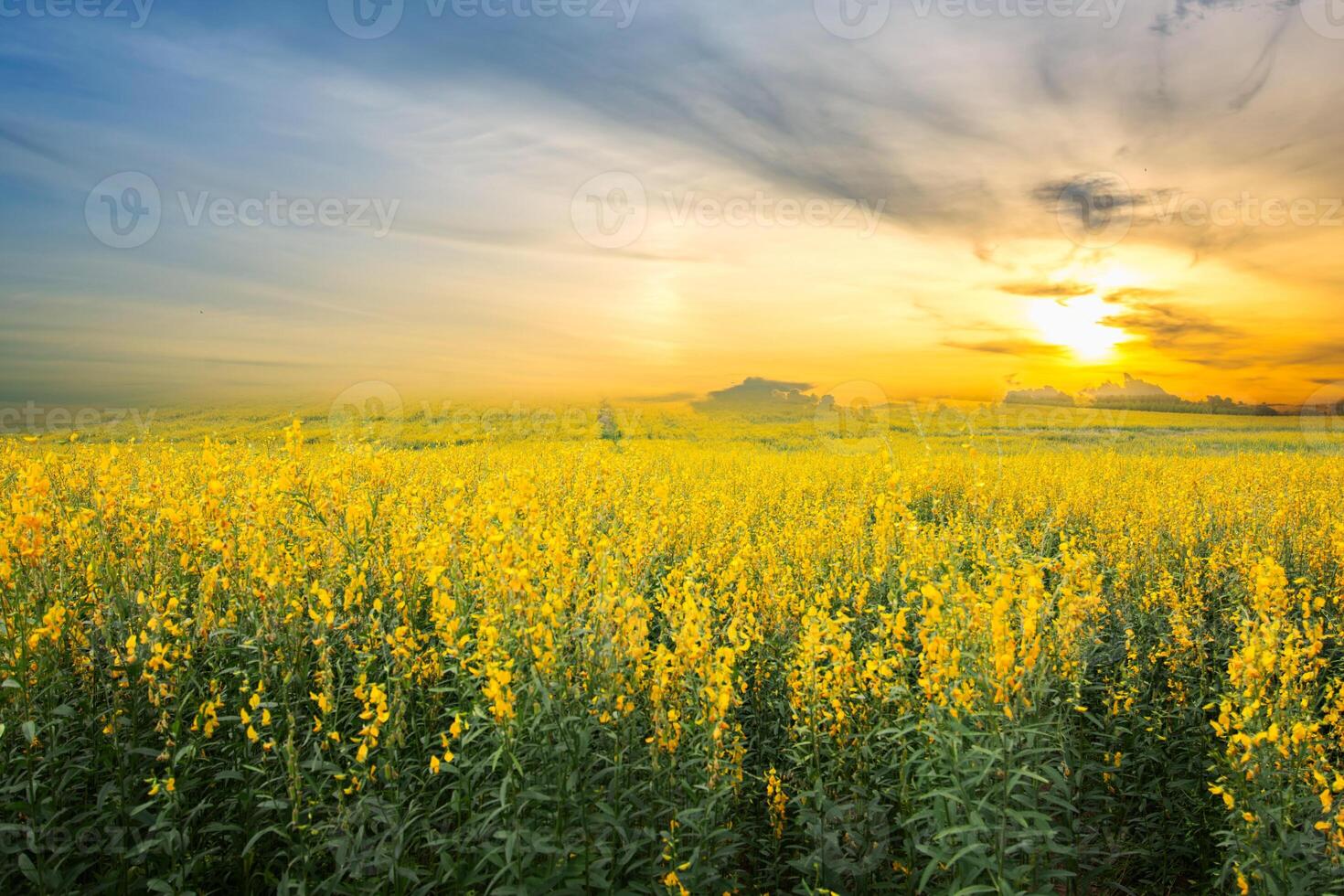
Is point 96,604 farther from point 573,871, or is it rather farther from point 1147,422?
point 1147,422

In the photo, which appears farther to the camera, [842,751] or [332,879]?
[842,751]

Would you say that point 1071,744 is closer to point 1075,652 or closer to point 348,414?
point 1075,652

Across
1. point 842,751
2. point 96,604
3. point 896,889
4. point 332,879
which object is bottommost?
point 896,889

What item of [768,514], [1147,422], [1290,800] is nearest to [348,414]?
[768,514]

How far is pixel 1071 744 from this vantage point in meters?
4.88

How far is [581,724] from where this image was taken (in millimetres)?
3701

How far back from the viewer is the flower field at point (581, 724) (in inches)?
137

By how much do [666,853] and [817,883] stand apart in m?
0.93

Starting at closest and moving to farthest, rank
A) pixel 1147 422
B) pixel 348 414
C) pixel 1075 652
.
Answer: pixel 1075 652
pixel 348 414
pixel 1147 422

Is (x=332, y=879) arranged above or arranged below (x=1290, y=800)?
below

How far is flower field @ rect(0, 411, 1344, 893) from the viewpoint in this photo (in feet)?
11.4

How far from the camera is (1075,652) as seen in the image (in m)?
4.85

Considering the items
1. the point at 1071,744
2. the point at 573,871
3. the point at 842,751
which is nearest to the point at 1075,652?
the point at 1071,744

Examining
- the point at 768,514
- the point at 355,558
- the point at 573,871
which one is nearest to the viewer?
the point at 573,871
